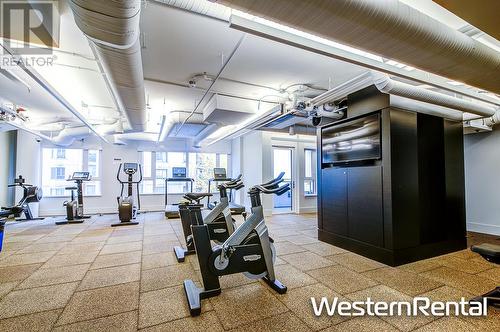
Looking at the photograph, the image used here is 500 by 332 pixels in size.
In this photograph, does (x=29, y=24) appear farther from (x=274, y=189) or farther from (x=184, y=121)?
(x=184, y=121)

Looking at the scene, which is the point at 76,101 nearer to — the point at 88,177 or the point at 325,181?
the point at 88,177

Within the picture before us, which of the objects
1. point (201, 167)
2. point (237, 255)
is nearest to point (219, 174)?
point (201, 167)

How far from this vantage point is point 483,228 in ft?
17.2

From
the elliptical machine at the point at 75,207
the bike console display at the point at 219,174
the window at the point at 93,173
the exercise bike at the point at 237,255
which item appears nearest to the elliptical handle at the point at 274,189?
the exercise bike at the point at 237,255

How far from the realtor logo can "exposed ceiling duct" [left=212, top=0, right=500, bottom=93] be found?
76.0 inches

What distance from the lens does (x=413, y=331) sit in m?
1.82

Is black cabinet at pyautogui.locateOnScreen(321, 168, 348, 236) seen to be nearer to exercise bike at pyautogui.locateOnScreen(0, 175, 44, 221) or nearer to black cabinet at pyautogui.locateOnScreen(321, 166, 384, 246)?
black cabinet at pyautogui.locateOnScreen(321, 166, 384, 246)

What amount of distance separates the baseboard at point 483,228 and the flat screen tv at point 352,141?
4170mm

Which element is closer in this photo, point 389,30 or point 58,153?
point 389,30

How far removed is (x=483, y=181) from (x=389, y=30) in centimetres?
585

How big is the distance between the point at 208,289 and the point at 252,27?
2.46m

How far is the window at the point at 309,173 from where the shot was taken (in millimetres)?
8234

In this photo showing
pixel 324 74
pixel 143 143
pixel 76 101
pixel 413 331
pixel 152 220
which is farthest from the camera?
pixel 143 143

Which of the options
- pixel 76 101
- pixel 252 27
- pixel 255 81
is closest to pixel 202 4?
pixel 252 27
